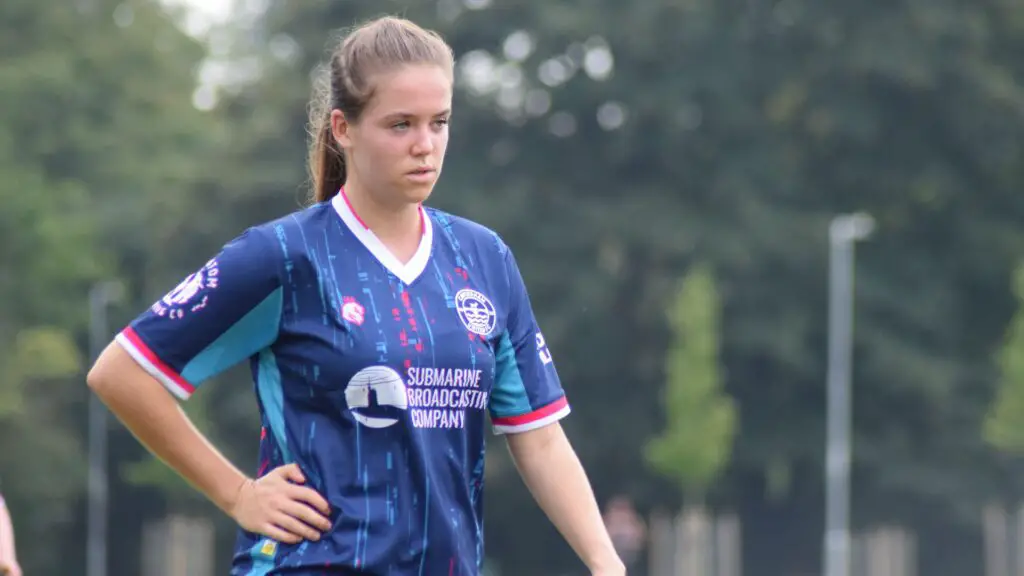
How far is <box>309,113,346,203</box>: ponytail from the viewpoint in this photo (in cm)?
436

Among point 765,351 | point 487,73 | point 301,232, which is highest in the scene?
point 487,73

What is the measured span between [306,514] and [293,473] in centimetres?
8

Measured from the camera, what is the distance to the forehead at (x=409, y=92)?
407 centimetres

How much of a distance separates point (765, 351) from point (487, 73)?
8.15 meters

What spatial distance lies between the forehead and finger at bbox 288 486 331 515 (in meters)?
0.75

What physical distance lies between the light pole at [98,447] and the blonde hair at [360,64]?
3879cm

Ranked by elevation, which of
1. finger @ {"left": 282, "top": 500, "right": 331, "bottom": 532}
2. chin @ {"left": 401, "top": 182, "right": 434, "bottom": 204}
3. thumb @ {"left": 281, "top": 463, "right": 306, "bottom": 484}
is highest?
chin @ {"left": 401, "top": 182, "right": 434, "bottom": 204}

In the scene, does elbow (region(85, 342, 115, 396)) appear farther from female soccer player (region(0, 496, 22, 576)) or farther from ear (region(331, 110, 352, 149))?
female soccer player (region(0, 496, 22, 576))

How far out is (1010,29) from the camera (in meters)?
41.3

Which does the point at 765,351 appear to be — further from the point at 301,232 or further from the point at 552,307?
the point at 301,232

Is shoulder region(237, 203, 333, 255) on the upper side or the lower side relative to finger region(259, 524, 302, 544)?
upper

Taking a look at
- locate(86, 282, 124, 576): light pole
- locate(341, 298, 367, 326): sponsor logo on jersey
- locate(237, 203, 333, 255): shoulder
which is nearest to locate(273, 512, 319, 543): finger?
locate(341, 298, 367, 326): sponsor logo on jersey

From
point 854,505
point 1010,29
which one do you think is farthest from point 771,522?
point 1010,29

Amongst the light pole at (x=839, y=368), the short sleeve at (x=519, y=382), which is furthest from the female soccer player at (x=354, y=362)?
the light pole at (x=839, y=368)
